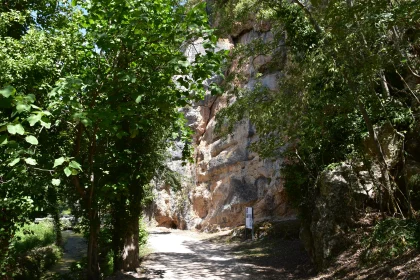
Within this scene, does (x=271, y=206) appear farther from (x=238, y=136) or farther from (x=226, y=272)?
(x=226, y=272)

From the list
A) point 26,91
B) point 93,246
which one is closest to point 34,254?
point 93,246

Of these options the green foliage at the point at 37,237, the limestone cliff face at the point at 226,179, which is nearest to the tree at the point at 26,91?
the green foliage at the point at 37,237

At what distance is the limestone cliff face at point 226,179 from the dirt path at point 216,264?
4.61 m

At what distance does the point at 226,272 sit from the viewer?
1123 centimetres

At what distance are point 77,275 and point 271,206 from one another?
435 inches

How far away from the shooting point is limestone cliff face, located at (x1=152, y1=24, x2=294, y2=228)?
2088cm

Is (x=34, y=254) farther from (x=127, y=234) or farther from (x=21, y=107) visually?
(x=21, y=107)

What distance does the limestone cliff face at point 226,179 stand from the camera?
20.9 meters

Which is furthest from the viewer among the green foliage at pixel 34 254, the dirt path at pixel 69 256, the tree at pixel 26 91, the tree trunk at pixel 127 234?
the dirt path at pixel 69 256

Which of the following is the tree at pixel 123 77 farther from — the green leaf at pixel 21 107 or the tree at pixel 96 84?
the green leaf at pixel 21 107

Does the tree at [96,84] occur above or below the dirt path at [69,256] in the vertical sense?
above

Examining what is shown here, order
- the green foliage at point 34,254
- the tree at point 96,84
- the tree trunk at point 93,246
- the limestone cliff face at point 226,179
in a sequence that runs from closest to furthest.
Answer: the tree at point 96,84 < the tree trunk at point 93,246 < the green foliage at point 34,254 < the limestone cliff face at point 226,179

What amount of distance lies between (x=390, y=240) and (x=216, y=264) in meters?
5.69

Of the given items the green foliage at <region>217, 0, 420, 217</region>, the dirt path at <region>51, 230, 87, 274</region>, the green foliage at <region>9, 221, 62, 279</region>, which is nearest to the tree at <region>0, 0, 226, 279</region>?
the green foliage at <region>9, 221, 62, 279</region>
